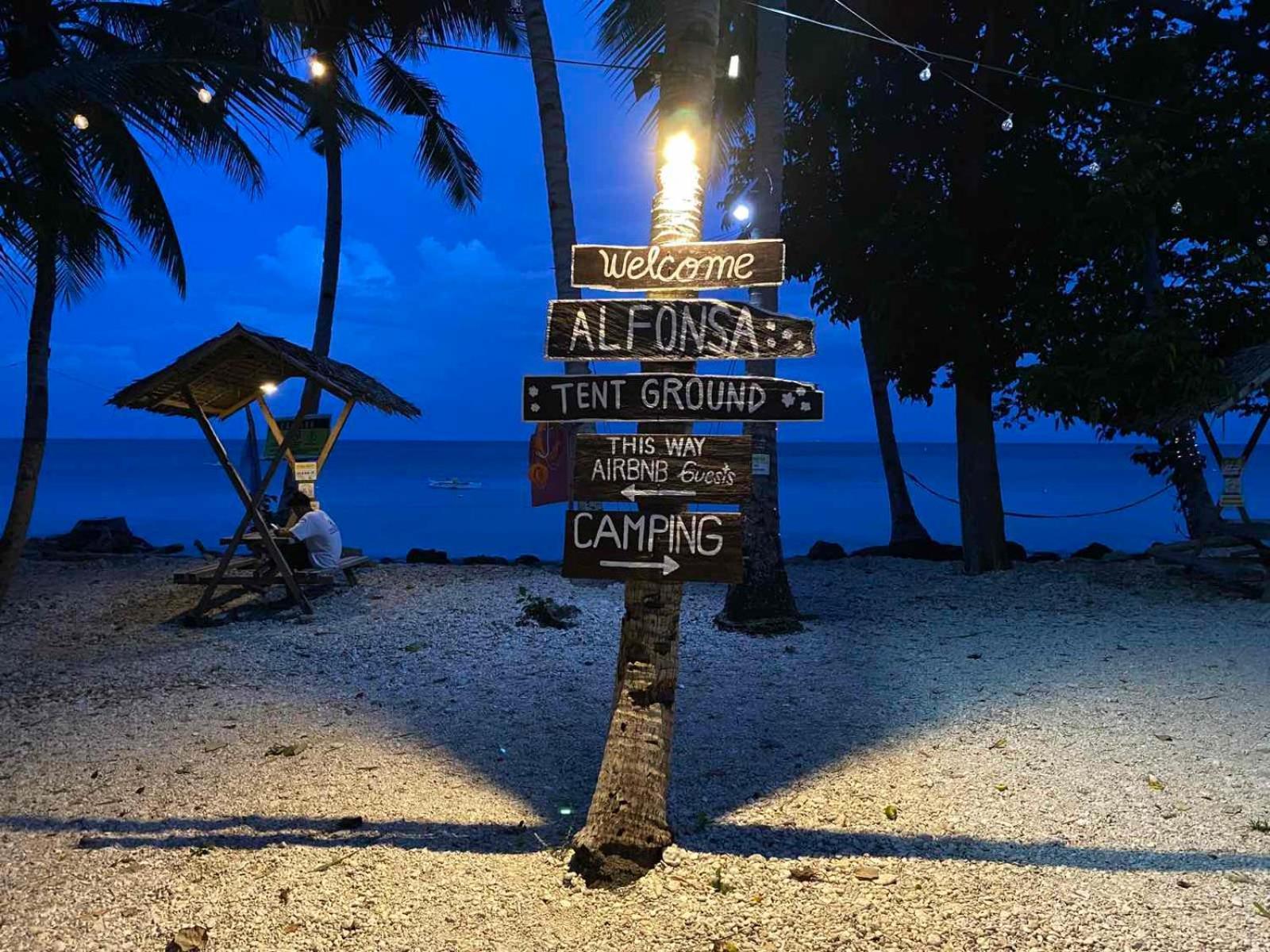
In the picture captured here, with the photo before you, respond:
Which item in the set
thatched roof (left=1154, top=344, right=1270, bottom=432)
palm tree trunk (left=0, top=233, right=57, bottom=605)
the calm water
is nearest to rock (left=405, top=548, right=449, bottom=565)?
palm tree trunk (left=0, top=233, right=57, bottom=605)

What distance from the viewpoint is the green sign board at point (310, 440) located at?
29.7ft

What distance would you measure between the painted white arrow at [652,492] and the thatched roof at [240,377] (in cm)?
563

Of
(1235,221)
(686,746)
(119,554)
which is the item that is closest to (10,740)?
(686,746)

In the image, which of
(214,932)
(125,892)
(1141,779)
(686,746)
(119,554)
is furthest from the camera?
(119,554)

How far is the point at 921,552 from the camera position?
43.0 ft

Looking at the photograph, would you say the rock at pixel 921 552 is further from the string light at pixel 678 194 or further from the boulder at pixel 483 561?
the string light at pixel 678 194

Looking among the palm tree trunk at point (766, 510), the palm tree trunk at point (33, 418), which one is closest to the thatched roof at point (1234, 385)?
the palm tree trunk at point (766, 510)

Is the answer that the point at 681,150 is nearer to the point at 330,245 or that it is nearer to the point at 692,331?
the point at 692,331

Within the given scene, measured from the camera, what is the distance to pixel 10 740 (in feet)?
16.1

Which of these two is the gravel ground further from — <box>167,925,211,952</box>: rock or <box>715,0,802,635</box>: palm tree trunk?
<box>715,0,802,635</box>: palm tree trunk

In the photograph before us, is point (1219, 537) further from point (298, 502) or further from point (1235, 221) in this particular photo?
point (298, 502)

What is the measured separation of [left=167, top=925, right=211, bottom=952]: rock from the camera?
2.78 m

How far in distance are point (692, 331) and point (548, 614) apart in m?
5.34

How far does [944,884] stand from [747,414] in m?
2.01
